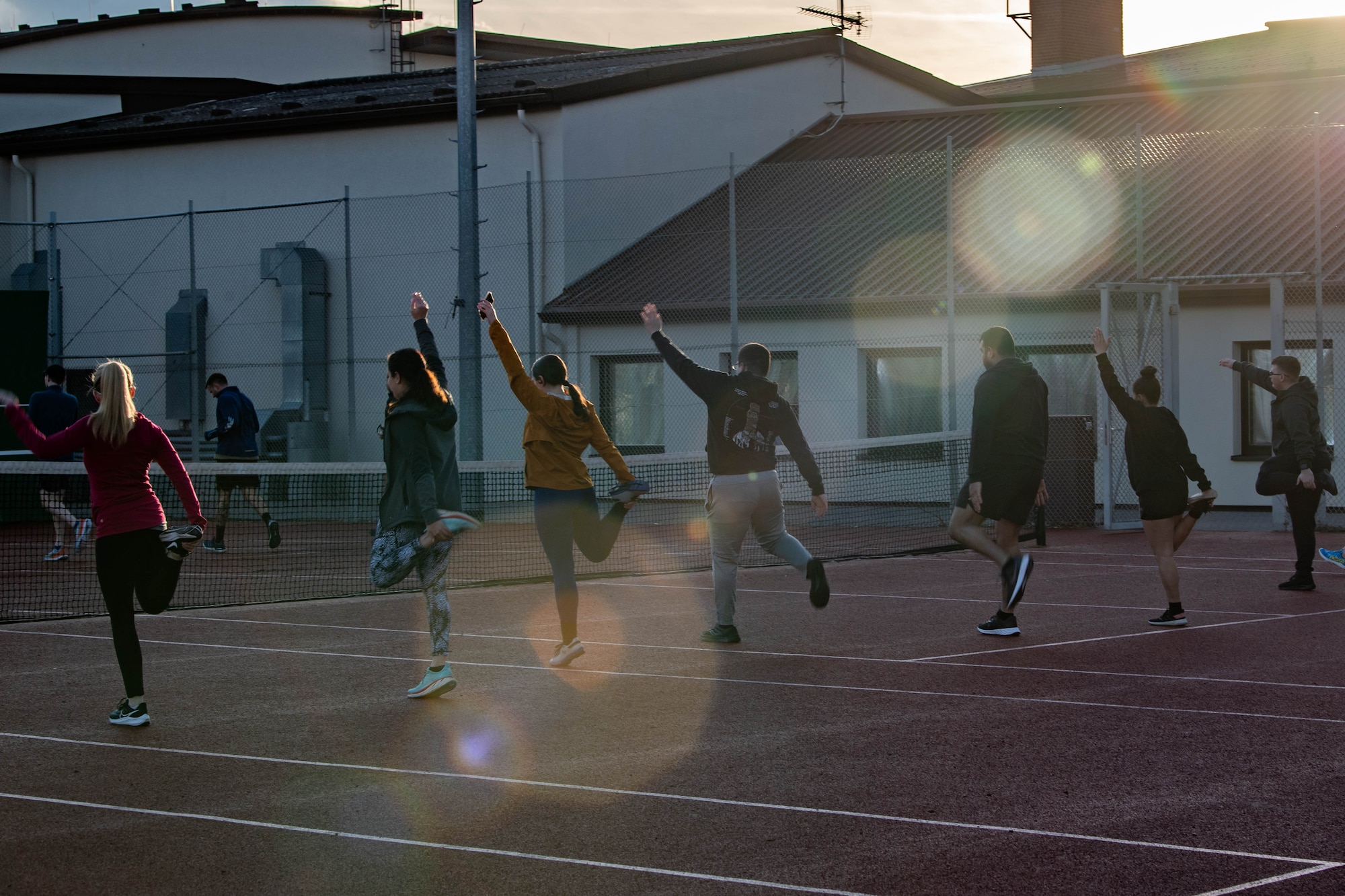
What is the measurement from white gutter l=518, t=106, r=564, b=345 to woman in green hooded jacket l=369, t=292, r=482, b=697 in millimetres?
12448

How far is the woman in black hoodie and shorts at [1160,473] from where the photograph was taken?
937 centimetres

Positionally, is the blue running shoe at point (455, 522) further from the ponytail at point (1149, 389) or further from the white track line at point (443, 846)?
the ponytail at point (1149, 389)

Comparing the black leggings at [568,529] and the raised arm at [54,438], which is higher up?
the raised arm at [54,438]

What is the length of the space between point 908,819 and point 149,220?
67.5 ft

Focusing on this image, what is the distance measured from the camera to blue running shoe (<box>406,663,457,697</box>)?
288 inches

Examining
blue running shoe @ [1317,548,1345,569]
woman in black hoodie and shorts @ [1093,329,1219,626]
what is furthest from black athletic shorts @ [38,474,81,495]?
blue running shoe @ [1317,548,1345,569]

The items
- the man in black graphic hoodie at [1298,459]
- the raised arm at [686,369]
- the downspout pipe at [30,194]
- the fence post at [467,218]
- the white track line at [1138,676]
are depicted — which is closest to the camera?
the white track line at [1138,676]

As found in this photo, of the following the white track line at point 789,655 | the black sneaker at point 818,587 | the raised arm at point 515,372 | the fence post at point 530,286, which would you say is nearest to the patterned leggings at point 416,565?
the raised arm at point 515,372

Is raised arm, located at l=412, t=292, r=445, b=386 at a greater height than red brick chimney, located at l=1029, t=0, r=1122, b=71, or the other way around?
red brick chimney, located at l=1029, t=0, r=1122, b=71

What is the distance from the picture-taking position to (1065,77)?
2914 cm

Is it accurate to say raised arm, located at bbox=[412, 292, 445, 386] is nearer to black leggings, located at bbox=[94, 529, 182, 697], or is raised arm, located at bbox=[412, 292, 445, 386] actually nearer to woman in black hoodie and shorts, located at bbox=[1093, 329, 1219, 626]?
black leggings, located at bbox=[94, 529, 182, 697]

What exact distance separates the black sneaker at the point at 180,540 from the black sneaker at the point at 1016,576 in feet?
15.4

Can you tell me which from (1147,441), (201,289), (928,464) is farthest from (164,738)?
(201,289)

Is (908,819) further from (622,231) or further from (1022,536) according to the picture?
(622,231)
